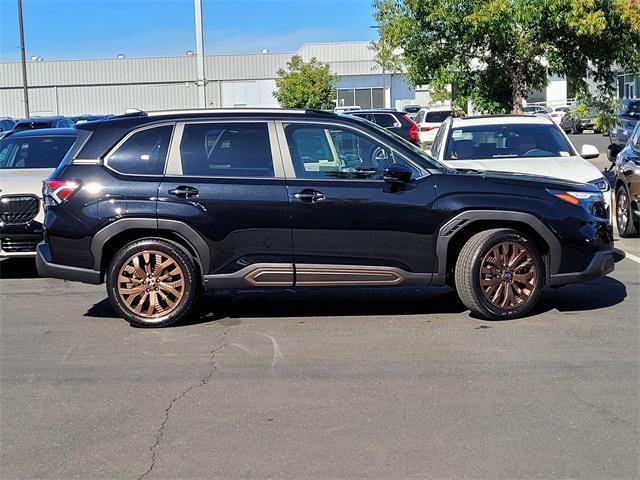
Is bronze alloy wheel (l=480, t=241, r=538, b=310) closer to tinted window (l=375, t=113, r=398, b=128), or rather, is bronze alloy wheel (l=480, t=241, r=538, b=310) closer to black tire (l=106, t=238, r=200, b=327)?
black tire (l=106, t=238, r=200, b=327)

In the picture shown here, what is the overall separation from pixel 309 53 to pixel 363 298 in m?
61.1

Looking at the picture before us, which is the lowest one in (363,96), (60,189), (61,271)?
(61,271)

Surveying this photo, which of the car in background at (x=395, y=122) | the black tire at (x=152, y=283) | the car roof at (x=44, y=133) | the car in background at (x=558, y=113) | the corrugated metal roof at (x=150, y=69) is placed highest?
the corrugated metal roof at (x=150, y=69)

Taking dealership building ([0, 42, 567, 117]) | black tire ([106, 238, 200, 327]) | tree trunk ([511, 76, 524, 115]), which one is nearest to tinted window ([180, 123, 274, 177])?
black tire ([106, 238, 200, 327])

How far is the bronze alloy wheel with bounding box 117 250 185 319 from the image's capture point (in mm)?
6980

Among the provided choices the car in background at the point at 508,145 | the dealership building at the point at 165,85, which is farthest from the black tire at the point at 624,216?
the dealership building at the point at 165,85

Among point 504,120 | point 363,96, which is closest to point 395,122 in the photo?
point 504,120

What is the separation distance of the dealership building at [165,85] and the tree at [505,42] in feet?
149

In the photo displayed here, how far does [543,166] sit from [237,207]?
4652mm

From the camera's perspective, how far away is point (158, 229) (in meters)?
6.95

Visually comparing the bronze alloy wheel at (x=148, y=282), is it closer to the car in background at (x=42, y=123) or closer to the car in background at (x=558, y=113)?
the car in background at (x=42, y=123)

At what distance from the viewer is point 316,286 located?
7.00 meters

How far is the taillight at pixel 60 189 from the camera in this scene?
7.01m

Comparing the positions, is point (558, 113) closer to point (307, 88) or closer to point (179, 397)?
point (307, 88)
